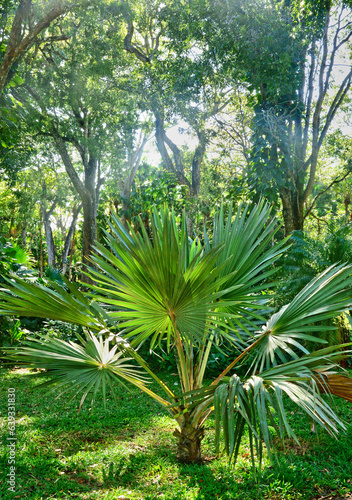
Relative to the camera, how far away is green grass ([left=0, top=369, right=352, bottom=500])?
109 inches

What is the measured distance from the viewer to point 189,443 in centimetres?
310

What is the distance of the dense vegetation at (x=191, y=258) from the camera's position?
2.36 m

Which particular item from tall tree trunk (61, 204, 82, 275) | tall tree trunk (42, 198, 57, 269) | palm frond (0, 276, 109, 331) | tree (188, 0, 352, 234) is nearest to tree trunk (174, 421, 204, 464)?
palm frond (0, 276, 109, 331)

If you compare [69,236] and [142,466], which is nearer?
[142,466]

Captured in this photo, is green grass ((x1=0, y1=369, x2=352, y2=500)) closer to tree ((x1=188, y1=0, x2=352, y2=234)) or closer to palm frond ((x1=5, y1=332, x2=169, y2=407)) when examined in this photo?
palm frond ((x1=5, y1=332, x2=169, y2=407))

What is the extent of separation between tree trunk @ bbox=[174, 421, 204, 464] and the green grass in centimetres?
9

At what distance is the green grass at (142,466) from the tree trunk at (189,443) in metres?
0.09

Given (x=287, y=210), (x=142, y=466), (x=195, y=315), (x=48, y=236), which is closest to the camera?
(x=195, y=315)

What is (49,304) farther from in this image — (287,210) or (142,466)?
(287,210)

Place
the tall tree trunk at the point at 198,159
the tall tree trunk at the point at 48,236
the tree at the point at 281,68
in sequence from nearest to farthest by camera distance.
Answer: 1. the tree at the point at 281,68
2. the tall tree trunk at the point at 198,159
3. the tall tree trunk at the point at 48,236

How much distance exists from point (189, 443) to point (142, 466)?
0.49 meters

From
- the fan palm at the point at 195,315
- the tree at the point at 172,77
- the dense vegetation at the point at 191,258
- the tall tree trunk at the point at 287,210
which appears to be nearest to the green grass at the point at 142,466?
the dense vegetation at the point at 191,258

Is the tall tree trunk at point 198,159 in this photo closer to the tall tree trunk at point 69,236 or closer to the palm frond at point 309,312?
the tall tree trunk at point 69,236

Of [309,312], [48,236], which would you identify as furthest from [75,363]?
[48,236]
